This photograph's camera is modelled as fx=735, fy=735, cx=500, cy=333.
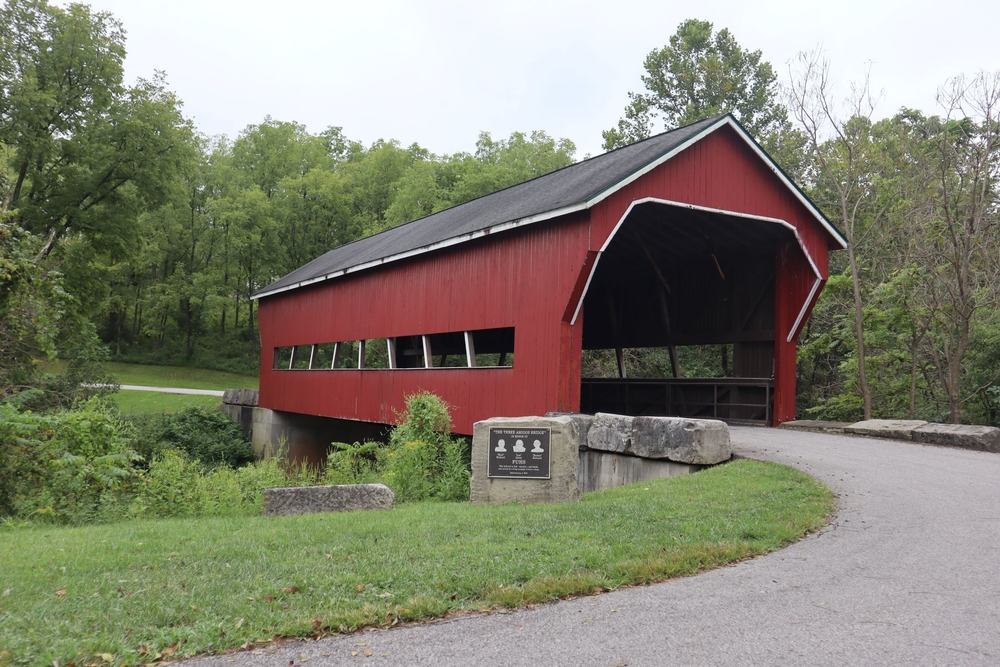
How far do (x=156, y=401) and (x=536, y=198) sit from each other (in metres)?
19.2

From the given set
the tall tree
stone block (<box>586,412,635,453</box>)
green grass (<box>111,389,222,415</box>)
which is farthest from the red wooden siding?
green grass (<box>111,389,222,415</box>)

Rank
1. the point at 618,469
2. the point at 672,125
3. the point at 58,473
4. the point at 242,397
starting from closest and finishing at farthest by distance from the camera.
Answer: the point at 58,473
the point at 618,469
the point at 242,397
the point at 672,125

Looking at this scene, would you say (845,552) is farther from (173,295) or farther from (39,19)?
(173,295)

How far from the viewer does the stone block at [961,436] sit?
34.0 ft

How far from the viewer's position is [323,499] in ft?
24.3

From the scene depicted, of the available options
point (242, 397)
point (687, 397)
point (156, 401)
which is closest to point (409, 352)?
point (687, 397)

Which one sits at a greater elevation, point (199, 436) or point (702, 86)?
point (702, 86)

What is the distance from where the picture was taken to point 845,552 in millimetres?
5008

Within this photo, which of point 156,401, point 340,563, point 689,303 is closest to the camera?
point 340,563

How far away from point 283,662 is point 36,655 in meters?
1.07

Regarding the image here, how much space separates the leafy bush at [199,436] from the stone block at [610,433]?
1403 centimetres

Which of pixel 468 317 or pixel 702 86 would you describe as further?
pixel 702 86

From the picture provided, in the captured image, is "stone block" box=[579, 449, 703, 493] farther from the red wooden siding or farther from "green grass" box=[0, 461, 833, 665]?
"green grass" box=[0, 461, 833, 665]

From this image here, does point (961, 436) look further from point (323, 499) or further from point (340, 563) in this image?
point (340, 563)
